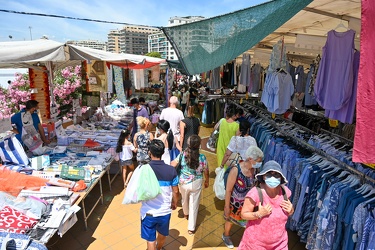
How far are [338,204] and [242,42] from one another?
2120mm

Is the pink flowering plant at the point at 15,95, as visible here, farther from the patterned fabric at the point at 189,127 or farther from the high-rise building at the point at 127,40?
the high-rise building at the point at 127,40

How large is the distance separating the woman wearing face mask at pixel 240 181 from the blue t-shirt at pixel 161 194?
0.77 m

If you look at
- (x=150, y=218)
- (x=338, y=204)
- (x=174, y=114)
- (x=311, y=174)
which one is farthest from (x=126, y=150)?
(x=338, y=204)

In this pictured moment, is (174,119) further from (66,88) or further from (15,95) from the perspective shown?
(15,95)

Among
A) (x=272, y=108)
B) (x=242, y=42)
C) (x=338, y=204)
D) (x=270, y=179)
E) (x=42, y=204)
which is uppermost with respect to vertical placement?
(x=242, y=42)

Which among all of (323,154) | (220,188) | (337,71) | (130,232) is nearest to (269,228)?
A: (220,188)

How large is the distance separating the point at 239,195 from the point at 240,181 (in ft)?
0.70

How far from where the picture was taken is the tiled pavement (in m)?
3.71

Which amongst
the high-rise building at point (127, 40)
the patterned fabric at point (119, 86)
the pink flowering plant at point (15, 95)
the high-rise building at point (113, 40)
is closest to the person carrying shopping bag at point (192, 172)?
the pink flowering plant at point (15, 95)

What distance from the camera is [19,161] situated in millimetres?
4164

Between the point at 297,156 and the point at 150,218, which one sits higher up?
the point at 297,156

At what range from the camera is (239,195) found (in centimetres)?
325

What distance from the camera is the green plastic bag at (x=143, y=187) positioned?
2.74 metres

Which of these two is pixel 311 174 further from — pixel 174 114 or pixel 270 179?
pixel 174 114
